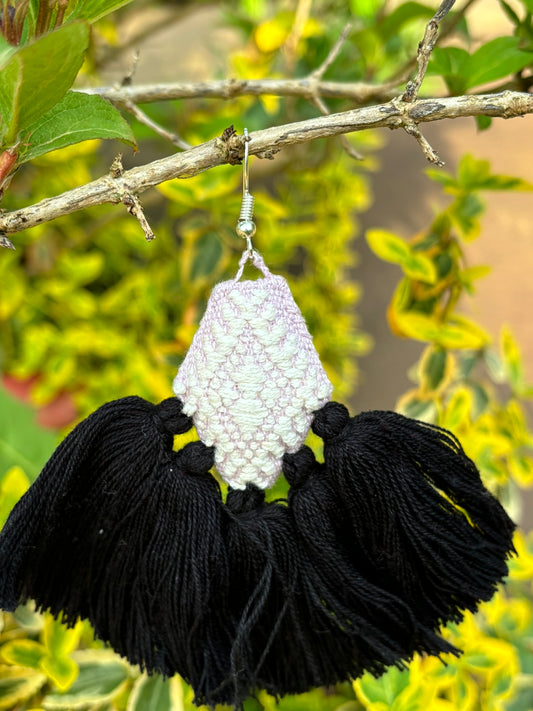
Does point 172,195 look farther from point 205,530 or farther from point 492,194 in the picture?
point 492,194

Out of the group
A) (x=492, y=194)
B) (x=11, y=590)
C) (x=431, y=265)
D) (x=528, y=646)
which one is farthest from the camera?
(x=492, y=194)

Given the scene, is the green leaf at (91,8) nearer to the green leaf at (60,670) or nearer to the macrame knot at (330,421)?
the macrame knot at (330,421)

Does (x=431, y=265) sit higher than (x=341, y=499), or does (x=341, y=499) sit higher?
(x=431, y=265)

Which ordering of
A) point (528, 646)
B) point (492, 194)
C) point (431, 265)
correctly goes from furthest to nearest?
point (492, 194), point (528, 646), point (431, 265)

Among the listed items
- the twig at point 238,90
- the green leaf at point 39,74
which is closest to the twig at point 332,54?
the twig at point 238,90

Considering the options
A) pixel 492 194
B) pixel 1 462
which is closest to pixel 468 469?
pixel 1 462

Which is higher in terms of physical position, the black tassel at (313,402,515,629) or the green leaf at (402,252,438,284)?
the green leaf at (402,252,438,284)

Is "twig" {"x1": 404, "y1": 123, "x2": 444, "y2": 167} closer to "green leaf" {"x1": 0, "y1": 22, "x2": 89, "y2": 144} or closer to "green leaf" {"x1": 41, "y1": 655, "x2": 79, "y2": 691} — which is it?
"green leaf" {"x1": 0, "y1": 22, "x2": 89, "y2": 144}

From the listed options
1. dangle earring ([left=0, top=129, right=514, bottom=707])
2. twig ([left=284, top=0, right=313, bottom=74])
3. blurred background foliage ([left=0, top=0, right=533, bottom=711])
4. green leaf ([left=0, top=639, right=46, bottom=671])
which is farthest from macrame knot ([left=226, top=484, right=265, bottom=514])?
twig ([left=284, top=0, right=313, bottom=74])
